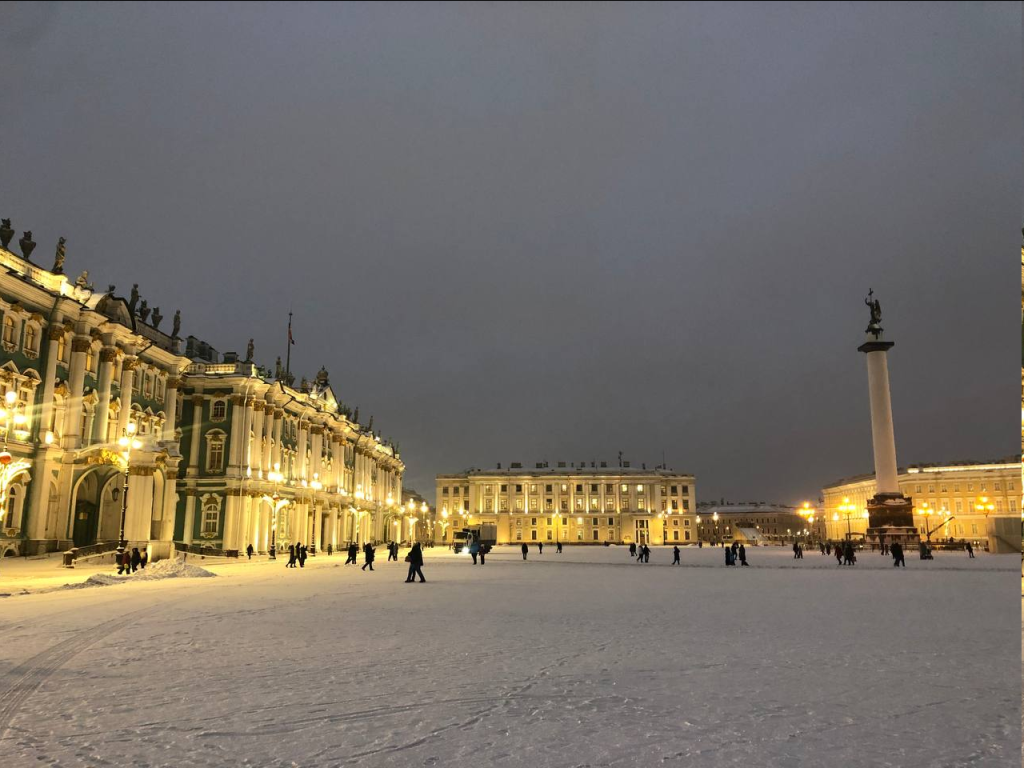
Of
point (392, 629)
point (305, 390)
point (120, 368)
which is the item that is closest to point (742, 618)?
point (392, 629)

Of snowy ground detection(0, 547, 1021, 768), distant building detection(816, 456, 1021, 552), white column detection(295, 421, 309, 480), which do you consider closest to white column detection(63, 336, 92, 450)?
snowy ground detection(0, 547, 1021, 768)

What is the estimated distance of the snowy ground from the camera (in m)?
6.98

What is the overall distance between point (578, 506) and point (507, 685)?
→ 5948 inches

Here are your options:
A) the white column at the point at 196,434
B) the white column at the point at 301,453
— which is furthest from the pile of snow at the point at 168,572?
the white column at the point at 301,453

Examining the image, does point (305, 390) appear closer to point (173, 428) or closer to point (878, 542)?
point (173, 428)

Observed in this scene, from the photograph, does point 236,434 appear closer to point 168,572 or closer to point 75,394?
point 75,394

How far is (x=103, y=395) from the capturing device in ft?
153

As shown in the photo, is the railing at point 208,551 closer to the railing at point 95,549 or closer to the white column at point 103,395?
the white column at point 103,395

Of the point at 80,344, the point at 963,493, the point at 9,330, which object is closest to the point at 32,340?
the point at 9,330

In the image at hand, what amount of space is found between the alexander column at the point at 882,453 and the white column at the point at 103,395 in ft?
192

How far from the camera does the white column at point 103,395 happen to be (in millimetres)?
46438

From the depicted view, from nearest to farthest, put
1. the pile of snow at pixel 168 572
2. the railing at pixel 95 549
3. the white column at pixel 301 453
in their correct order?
the pile of snow at pixel 168 572 → the railing at pixel 95 549 → the white column at pixel 301 453

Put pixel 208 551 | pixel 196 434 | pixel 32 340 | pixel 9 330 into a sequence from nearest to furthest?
pixel 9 330 < pixel 32 340 < pixel 208 551 < pixel 196 434

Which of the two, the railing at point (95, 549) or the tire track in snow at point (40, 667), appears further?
the railing at point (95, 549)
